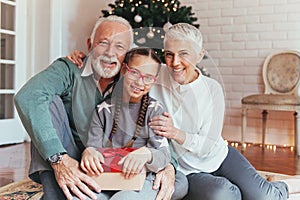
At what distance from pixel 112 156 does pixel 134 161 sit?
61mm

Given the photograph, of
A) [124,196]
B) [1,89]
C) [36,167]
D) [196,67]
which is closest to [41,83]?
[36,167]

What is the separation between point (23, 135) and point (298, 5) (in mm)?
2810

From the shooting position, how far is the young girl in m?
1.05

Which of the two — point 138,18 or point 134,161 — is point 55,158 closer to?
point 134,161

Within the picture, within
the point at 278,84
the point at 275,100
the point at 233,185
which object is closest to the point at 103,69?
the point at 233,185

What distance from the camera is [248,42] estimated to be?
12.7ft

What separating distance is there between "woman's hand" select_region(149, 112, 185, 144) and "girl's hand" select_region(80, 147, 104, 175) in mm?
178

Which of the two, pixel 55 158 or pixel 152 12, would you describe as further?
pixel 152 12

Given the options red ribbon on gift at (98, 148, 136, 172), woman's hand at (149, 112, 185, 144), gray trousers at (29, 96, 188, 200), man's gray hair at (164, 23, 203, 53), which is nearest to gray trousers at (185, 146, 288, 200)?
gray trousers at (29, 96, 188, 200)

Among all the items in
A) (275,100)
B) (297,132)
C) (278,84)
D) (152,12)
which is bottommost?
(297,132)

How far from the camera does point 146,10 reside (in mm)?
3133

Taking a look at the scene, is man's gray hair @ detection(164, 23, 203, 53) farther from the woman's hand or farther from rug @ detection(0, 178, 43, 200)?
rug @ detection(0, 178, 43, 200)

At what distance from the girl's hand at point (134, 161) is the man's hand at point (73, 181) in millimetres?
88

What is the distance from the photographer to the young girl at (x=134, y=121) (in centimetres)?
105
